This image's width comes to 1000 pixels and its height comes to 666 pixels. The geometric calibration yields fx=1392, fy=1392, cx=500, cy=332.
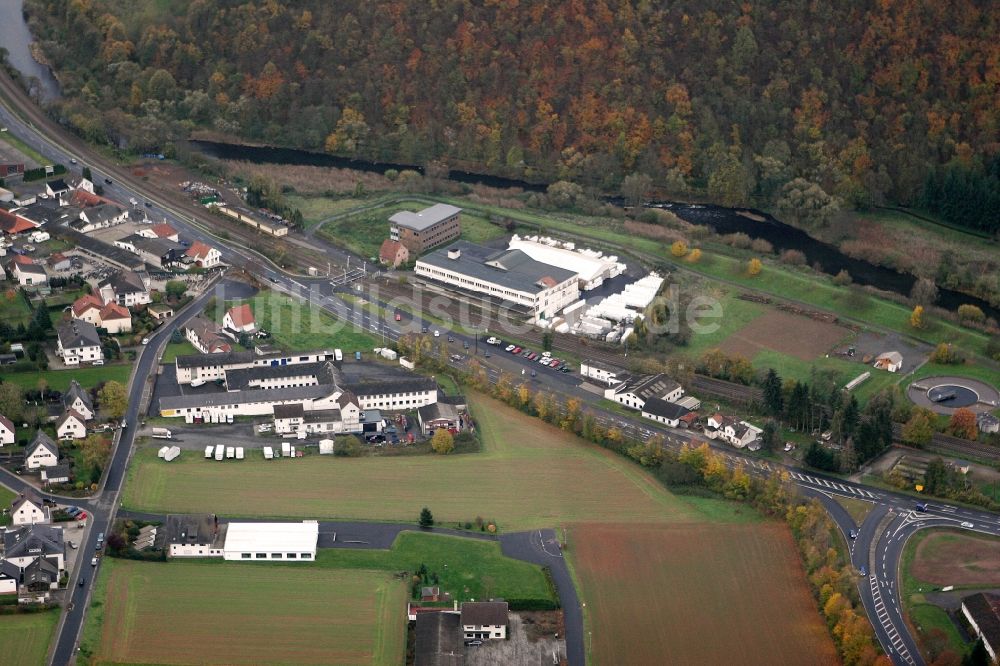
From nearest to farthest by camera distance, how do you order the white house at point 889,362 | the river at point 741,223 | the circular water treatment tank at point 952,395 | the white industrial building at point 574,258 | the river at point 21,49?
1. the circular water treatment tank at point 952,395
2. the white house at point 889,362
3. the white industrial building at point 574,258
4. the river at point 741,223
5. the river at point 21,49

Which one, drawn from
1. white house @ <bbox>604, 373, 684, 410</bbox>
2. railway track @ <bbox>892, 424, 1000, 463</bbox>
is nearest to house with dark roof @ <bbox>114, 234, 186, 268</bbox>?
white house @ <bbox>604, 373, 684, 410</bbox>

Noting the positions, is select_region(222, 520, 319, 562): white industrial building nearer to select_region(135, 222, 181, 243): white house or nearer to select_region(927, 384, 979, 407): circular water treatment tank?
select_region(927, 384, 979, 407): circular water treatment tank

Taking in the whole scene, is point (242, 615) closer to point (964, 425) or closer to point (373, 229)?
point (964, 425)

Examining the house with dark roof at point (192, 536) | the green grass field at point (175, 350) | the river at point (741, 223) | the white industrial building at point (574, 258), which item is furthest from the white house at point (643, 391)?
the green grass field at point (175, 350)

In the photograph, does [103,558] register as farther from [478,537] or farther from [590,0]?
[590,0]

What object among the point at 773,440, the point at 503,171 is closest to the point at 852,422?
the point at 773,440

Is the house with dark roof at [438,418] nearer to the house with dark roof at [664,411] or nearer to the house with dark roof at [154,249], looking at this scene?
the house with dark roof at [664,411]

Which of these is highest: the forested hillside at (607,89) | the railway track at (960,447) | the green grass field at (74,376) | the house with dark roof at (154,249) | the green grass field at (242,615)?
the forested hillside at (607,89)
